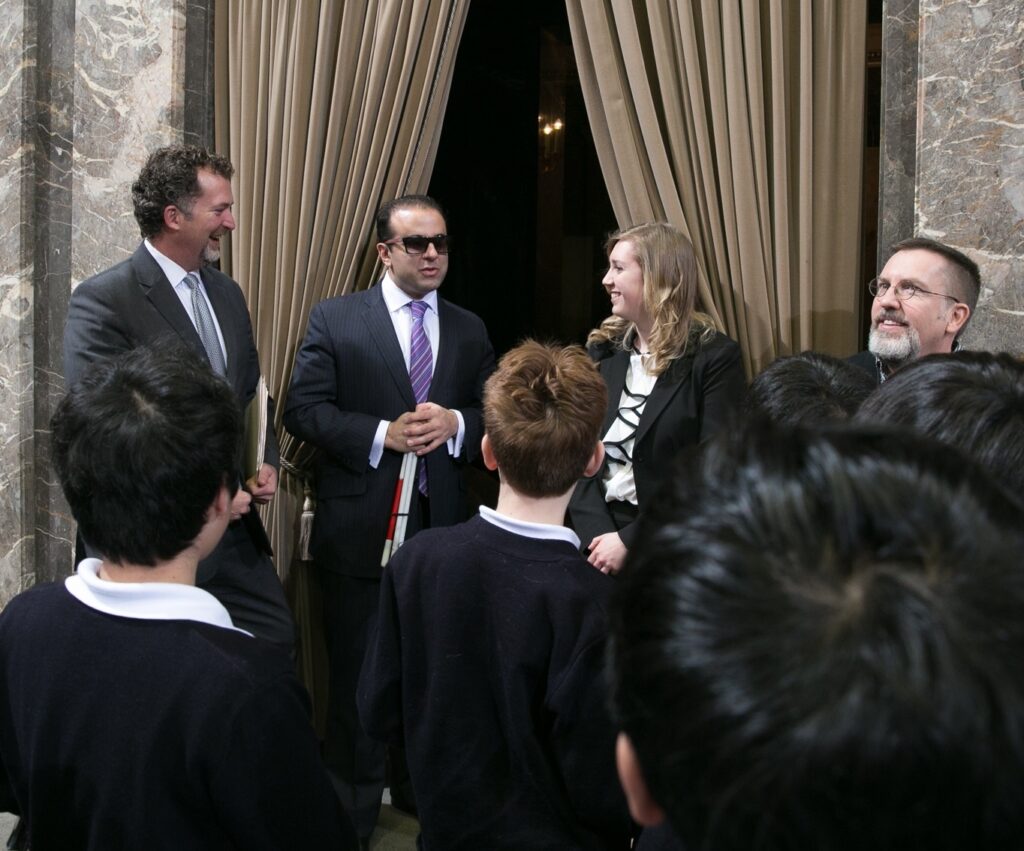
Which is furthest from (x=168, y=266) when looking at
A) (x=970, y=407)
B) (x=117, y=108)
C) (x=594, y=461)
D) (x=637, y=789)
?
(x=637, y=789)

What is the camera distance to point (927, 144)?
3039mm

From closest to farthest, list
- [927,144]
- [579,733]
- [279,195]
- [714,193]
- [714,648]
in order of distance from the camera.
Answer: [714,648], [579,733], [927,144], [714,193], [279,195]

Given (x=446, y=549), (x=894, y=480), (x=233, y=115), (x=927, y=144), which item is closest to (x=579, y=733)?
(x=446, y=549)

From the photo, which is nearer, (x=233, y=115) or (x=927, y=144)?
(x=927, y=144)

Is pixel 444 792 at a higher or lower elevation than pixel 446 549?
lower

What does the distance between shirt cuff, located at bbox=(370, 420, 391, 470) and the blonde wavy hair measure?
2.75 feet

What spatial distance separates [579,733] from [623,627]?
3.57 ft

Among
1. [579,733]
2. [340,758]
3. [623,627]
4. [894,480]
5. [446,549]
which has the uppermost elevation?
[894,480]

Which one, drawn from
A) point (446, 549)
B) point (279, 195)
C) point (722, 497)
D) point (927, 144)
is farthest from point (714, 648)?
point (279, 195)

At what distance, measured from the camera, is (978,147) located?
9.75 feet

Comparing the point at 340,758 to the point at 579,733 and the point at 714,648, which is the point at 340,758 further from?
the point at 714,648

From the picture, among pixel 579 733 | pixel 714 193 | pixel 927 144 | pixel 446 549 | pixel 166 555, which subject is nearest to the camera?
pixel 166 555

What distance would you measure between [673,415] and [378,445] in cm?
91

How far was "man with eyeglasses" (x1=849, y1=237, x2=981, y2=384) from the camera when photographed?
110 inches
